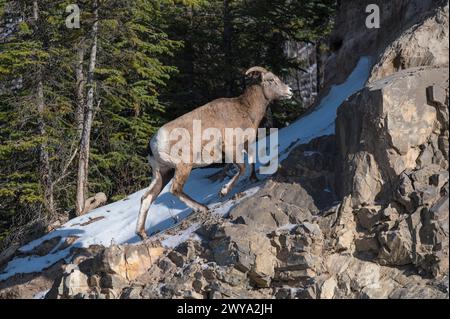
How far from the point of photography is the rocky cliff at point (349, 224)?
9.34 metres

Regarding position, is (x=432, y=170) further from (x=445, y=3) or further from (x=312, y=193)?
(x=445, y=3)

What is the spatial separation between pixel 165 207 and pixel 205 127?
1.97m

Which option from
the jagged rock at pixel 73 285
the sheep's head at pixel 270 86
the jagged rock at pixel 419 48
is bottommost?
the jagged rock at pixel 73 285

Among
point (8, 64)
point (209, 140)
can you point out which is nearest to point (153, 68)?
point (8, 64)

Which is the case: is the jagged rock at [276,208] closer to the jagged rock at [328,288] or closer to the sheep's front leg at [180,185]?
the sheep's front leg at [180,185]

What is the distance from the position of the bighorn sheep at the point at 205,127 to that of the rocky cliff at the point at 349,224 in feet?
3.57

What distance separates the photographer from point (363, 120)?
34.2ft

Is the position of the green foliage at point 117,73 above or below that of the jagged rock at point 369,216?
above

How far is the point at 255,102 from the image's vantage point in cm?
1339

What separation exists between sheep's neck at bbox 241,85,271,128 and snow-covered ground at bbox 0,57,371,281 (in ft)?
2.77

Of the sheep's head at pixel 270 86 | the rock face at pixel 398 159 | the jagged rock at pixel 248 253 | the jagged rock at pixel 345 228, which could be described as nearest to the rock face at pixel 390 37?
the rock face at pixel 398 159

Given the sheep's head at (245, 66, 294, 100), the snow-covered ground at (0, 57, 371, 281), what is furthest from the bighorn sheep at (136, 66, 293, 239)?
the snow-covered ground at (0, 57, 371, 281)

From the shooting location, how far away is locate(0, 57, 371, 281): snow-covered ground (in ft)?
43.8

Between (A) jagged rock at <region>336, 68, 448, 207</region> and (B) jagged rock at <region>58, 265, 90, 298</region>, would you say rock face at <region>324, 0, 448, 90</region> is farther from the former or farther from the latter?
(B) jagged rock at <region>58, 265, 90, 298</region>
